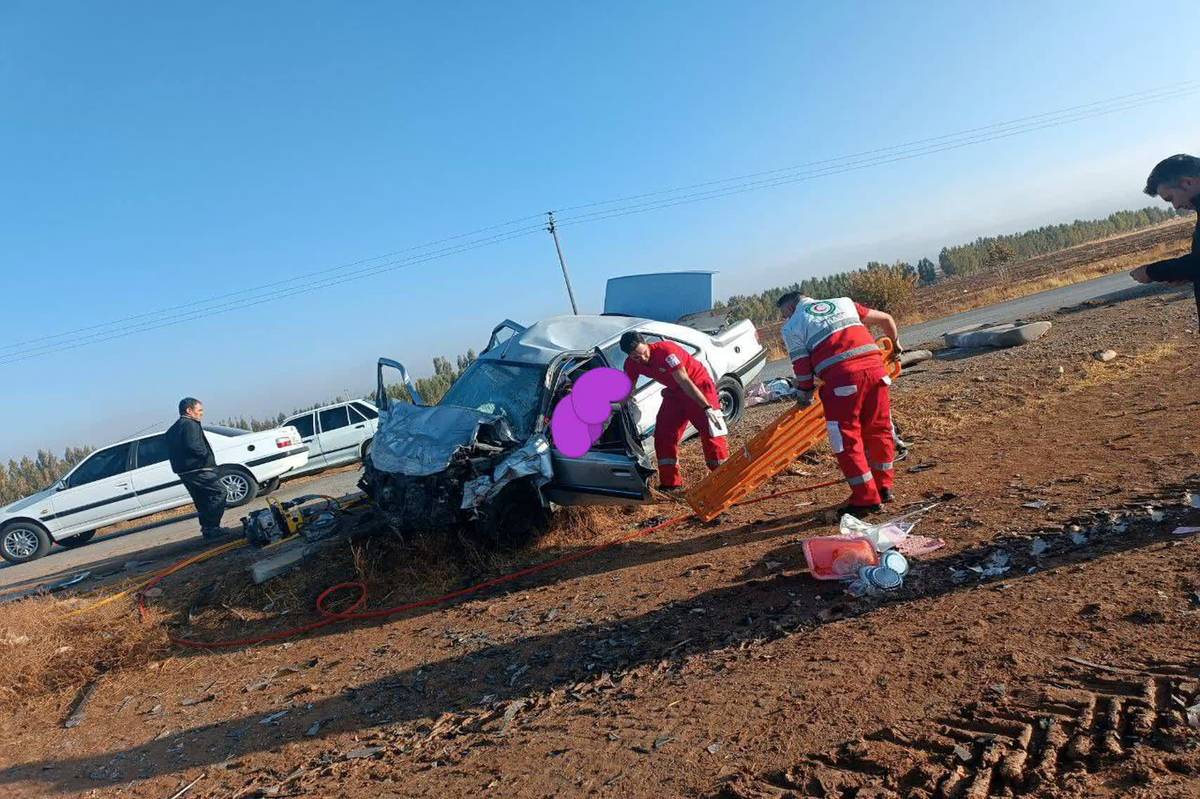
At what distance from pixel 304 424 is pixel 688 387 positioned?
35.3 ft

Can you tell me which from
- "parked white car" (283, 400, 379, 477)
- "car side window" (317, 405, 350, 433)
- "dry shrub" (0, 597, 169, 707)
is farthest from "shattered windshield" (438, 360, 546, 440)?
"car side window" (317, 405, 350, 433)

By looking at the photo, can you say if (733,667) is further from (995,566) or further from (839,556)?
(995,566)

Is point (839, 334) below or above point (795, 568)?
above

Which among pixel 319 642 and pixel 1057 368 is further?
pixel 1057 368

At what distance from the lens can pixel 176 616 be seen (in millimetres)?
5695

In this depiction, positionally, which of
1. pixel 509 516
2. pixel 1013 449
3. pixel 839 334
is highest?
pixel 839 334

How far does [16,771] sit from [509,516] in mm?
3118

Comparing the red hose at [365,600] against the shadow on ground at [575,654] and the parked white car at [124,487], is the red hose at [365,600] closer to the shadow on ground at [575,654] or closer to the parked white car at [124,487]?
the shadow on ground at [575,654]

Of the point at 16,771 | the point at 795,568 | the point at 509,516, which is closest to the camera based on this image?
the point at 16,771

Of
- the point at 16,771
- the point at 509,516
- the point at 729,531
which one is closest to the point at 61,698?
the point at 16,771

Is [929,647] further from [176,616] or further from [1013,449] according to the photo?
[176,616]

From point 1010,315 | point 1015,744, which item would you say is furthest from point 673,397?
point 1010,315

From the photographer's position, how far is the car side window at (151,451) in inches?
452

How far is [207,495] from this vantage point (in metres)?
8.09
